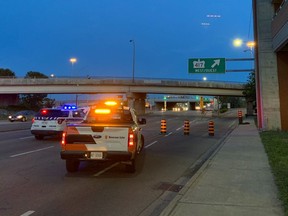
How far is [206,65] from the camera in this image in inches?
1623

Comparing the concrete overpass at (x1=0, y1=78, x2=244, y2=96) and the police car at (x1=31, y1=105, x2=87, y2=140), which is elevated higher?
the concrete overpass at (x1=0, y1=78, x2=244, y2=96)

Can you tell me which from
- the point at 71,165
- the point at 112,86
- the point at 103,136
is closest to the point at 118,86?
the point at 112,86

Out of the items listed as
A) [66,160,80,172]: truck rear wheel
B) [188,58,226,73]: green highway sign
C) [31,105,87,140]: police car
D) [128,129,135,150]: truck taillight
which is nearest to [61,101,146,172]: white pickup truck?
[128,129,135,150]: truck taillight

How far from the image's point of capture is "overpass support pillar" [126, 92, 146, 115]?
71.9m

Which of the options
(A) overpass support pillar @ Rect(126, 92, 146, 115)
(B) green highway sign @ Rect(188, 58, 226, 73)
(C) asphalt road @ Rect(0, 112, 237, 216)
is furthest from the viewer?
(A) overpass support pillar @ Rect(126, 92, 146, 115)

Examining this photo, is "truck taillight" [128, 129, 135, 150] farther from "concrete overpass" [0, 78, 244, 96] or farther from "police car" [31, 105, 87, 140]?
"concrete overpass" [0, 78, 244, 96]

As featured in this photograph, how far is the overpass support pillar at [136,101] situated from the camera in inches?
2830

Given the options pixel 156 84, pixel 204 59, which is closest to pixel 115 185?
pixel 204 59

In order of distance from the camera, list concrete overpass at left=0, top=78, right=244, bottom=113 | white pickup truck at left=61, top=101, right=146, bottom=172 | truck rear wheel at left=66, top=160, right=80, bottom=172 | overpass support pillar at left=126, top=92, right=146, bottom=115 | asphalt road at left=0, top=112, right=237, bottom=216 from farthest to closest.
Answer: overpass support pillar at left=126, top=92, right=146, bottom=115 < concrete overpass at left=0, top=78, right=244, bottom=113 < truck rear wheel at left=66, top=160, right=80, bottom=172 < white pickup truck at left=61, top=101, right=146, bottom=172 < asphalt road at left=0, top=112, right=237, bottom=216

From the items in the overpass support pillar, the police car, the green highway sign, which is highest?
the green highway sign

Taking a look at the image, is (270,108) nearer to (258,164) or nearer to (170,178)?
(258,164)

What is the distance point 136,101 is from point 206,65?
122 feet

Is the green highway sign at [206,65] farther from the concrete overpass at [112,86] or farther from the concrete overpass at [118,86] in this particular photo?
the concrete overpass at [112,86]

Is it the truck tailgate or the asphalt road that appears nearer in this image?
the asphalt road
